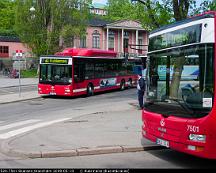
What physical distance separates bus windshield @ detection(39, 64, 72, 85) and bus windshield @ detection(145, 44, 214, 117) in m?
16.5

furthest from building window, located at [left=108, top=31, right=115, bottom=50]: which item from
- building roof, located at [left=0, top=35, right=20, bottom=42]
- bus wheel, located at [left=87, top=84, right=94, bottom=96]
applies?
bus wheel, located at [left=87, top=84, right=94, bottom=96]

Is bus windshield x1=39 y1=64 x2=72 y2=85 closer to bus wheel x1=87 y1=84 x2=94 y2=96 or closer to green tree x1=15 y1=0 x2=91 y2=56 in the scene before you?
bus wheel x1=87 y1=84 x2=94 y2=96

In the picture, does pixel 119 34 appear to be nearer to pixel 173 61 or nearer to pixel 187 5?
pixel 187 5

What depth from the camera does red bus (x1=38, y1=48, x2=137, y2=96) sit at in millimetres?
26078

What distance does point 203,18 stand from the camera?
Answer: 7855 millimetres

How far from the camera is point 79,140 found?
10.9 meters

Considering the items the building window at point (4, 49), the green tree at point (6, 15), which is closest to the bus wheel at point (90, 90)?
the building window at point (4, 49)

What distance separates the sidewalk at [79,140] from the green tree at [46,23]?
136 ft

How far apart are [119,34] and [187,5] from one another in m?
63.9

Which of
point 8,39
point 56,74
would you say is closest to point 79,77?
point 56,74

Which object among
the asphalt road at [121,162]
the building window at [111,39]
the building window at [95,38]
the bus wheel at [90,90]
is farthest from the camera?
the building window at [111,39]

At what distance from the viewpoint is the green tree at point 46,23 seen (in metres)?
54.8

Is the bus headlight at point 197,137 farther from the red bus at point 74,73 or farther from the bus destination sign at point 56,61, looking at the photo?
the bus destination sign at point 56,61

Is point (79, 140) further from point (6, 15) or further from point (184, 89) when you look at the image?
point (6, 15)
